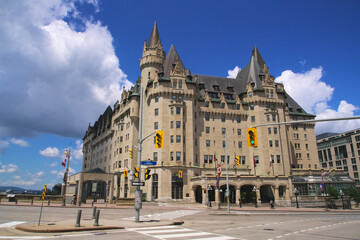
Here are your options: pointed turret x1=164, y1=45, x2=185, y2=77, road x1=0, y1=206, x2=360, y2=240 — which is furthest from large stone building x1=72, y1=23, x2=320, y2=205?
road x1=0, y1=206, x2=360, y2=240

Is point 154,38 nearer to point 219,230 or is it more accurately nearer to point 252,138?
point 252,138

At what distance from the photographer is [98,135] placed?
101438 millimetres

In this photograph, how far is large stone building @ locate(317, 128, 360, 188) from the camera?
106 m

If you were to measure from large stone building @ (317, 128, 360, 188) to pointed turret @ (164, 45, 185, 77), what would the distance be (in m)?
77.6

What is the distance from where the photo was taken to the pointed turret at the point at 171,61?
64.8 metres

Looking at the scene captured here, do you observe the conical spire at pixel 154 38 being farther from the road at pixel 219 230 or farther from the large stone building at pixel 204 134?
the road at pixel 219 230

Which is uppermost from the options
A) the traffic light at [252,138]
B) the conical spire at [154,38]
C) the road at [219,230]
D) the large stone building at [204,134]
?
the conical spire at [154,38]

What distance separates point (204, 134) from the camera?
65.2 meters

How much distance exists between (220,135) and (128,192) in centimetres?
2609

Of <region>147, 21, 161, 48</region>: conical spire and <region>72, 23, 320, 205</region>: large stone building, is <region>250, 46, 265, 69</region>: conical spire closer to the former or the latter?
<region>72, 23, 320, 205</region>: large stone building

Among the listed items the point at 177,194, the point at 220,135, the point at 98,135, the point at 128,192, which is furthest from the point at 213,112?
the point at 98,135

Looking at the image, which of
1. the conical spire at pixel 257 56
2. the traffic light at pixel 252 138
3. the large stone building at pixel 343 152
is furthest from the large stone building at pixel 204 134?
the large stone building at pixel 343 152

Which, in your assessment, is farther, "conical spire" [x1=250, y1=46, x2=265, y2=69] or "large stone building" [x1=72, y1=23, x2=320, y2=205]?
"conical spire" [x1=250, y1=46, x2=265, y2=69]

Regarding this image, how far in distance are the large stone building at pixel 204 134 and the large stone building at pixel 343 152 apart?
4392 cm
